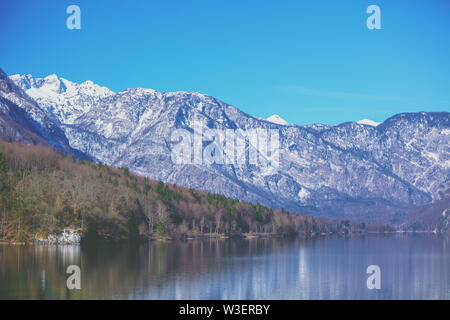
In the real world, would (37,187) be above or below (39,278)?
above

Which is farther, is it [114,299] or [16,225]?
[16,225]

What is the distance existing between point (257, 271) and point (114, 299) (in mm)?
40300

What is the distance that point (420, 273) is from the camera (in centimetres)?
10650
